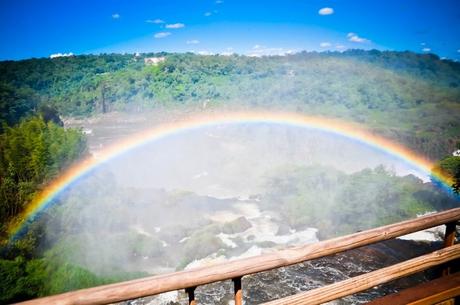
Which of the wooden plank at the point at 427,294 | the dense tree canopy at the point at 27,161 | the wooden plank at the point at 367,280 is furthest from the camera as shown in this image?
the dense tree canopy at the point at 27,161

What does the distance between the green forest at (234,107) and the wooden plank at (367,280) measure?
19705mm

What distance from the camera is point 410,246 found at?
40.4 feet

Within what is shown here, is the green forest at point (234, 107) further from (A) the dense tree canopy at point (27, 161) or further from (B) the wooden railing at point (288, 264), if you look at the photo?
(B) the wooden railing at point (288, 264)

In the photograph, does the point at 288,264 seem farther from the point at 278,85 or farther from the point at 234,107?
the point at 278,85

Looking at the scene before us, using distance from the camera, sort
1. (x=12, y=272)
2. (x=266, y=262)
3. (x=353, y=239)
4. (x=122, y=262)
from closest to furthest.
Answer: (x=266, y=262)
(x=353, y=239)
(x=12, y=272)
(x=122, y=262)

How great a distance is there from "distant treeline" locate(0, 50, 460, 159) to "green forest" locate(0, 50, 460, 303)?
21cm

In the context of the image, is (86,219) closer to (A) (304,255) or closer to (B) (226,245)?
(B) (226,245)

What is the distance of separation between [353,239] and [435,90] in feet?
255

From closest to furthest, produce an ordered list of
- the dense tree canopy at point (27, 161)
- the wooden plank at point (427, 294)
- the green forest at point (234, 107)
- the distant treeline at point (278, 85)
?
the wooden plank at point (427, 294), the green forest at point (234, 107), the dense tree canopy at point (27, 161), the distant treeline at point (278, 85)

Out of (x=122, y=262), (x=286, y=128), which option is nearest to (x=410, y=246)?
(x=122, y=262)

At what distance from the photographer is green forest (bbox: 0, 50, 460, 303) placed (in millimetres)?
25453

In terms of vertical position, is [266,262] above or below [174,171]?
above

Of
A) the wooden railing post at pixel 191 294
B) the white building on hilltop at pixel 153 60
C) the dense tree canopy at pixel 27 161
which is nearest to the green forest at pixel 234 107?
the dense tree canopy at pixel 27 161

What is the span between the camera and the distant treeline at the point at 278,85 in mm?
56406
